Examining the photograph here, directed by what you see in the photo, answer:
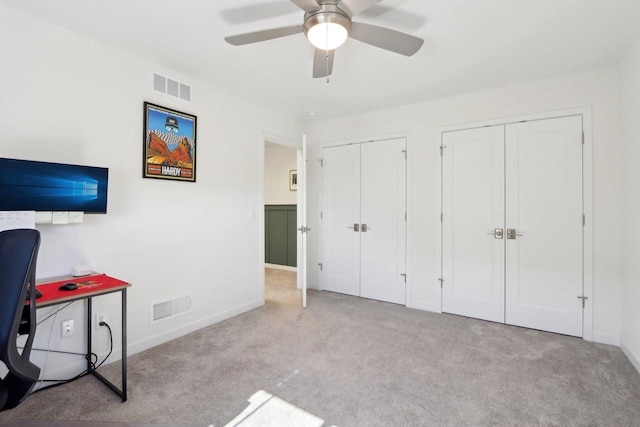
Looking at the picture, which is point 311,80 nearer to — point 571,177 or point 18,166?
point 18,166

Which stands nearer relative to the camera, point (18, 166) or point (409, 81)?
point (18, 166)

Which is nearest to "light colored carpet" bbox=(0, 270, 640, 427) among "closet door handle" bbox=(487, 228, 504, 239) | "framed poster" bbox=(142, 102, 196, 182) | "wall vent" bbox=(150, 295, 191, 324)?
"wall vent" bbox=(150, 295, 191, 324)

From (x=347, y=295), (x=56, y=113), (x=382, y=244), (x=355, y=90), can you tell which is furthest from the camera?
(x=347, y=295)

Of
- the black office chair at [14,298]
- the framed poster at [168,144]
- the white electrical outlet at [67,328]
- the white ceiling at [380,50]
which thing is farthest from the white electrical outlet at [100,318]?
the white ceiling at [380,50]

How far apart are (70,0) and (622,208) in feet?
14.7

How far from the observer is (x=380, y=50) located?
2.58 meters

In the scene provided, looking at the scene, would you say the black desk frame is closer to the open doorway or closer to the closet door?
the closet door

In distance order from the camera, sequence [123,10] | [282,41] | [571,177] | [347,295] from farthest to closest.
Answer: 1. [347,295]
2. [571,177]
3. [282,41]
4. [123,10]

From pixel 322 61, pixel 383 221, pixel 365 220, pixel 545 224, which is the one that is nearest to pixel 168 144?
pixel 322 61

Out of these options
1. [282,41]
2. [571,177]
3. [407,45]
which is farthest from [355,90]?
[571,177]

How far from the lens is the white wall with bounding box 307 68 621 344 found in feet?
9.31

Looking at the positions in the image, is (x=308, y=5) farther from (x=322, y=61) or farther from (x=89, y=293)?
(x=89, y=293)

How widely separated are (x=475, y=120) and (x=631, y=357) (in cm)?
249

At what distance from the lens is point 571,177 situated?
2990mm
